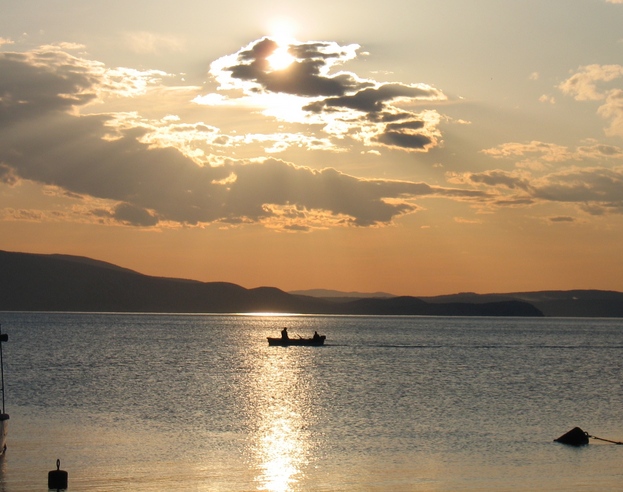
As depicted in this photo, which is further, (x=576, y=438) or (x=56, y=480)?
(x=576, y=438)

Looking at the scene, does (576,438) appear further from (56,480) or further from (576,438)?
(56,480)

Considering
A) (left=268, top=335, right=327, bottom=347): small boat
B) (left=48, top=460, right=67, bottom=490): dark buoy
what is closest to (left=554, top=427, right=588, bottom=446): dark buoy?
(left=48, top=460, right=67, bottom=490): dark buoy

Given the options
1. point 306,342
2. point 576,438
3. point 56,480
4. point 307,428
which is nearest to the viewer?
point 56,480

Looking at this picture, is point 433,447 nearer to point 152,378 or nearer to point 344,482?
point 344,482

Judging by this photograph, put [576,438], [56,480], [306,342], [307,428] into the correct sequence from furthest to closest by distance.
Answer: [306,342]
[307,428]
[576,438]
[56,480]

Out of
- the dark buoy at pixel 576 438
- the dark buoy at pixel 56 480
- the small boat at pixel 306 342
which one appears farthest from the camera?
the small boat at pixel 306 342

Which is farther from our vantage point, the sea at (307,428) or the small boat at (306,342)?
the small boat at (306,342)

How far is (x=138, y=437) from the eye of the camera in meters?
41.3

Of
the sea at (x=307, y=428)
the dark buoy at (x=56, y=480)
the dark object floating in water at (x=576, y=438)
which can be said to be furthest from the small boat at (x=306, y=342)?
the dark buoy at (x=56, y=480)

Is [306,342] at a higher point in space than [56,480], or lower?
lower

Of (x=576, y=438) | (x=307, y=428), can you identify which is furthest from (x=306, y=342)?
(x=576, y=438)

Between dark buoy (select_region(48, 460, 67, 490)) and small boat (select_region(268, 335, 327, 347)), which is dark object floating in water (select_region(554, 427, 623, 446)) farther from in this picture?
small boat (select_region(268, 335, 327, 347))

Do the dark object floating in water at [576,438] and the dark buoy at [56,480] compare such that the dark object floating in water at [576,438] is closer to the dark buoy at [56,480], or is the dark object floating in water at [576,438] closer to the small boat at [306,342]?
the dark buoy at [56,480]

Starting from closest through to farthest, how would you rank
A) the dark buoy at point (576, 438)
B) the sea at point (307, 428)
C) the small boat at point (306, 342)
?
the sea at point (307, 428)
the dark buoy at point (576, 438)
the small boat at point (306, 342)
